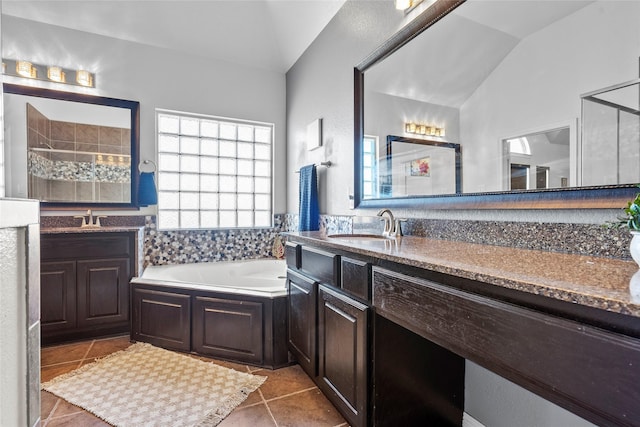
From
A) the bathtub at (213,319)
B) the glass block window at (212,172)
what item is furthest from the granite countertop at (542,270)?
the glass block window at (212,172)

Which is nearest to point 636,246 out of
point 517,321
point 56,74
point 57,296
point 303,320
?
point 517,321

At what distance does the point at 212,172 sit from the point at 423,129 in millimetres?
2568

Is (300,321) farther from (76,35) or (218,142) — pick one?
(76,35)

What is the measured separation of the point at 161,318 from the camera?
100 inches

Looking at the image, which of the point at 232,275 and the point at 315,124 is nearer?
the point at 315,124

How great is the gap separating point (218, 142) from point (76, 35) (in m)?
1.55

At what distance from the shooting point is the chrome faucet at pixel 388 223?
6.50ft

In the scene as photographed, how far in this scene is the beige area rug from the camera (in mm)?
1749

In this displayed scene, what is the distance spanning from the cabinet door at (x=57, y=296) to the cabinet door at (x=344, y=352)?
7.35 ft

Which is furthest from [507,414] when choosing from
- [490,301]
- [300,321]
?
[300,321]

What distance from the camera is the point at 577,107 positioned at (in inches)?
46.9

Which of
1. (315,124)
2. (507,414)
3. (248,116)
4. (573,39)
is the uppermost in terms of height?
(248,116)

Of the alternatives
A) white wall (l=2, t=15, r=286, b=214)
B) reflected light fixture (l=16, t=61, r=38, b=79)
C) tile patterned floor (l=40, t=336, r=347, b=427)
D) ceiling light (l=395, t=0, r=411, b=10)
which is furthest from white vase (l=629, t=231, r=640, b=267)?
reflected light fixture (l=16, t=61, r=38, b=79)

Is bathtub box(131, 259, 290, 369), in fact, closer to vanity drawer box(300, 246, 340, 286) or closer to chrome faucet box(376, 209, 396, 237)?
vanity drawer box(300, 246, 340, 286)
